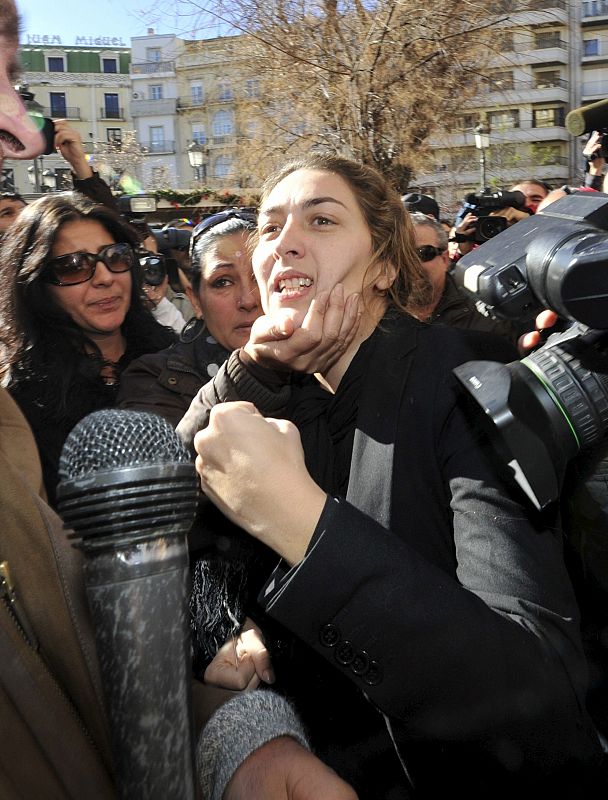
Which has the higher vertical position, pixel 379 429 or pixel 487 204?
pixel 487 204

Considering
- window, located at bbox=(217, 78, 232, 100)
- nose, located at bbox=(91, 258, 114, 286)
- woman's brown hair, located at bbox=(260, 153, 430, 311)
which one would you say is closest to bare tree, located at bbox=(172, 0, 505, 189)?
window, located at bbox=(217, 78, 232, 100)

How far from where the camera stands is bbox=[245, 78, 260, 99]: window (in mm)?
8430

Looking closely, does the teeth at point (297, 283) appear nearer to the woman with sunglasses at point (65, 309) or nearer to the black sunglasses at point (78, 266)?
the woman with sunglasses at point (65, 309)

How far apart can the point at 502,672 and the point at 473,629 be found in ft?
0.25

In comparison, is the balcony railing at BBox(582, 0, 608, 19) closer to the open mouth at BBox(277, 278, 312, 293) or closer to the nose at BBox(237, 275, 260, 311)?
the nose at BBox(237, 275, 260, 311)

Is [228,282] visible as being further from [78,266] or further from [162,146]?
[162,146]

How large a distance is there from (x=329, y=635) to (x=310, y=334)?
712mm

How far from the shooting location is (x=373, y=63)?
7.50 meters

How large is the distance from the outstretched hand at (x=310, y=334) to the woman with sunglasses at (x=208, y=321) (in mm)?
885

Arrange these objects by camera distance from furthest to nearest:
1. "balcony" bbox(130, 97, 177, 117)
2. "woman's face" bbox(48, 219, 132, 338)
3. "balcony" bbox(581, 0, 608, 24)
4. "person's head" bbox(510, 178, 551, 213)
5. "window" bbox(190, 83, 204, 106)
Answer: "balcony" bbox(130, 97, 177, 117) < "balcony" bbox(581, 0, 608, 24) < "window" bbox(190, 83, 204, 106) < "person's head" bbox(510, 178, 551, 213) < "woman's face" bbox(48, 219, 132, 338)

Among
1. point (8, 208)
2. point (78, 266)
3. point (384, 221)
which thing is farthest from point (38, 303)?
point (8, 208)

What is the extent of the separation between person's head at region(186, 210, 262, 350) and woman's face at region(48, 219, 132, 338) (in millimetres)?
326

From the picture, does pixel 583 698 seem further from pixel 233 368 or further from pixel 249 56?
pixel 249 56

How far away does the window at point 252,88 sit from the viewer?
843 cm
